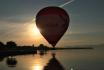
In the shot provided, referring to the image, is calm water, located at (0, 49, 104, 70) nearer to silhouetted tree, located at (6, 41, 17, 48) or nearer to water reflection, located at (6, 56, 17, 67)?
water reflection, located at (6, 56, 17, 67)

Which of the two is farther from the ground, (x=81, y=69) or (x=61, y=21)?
(x=61, y=21)

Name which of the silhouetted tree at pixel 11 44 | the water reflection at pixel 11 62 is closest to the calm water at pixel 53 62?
the water reflection at pixel 11 62

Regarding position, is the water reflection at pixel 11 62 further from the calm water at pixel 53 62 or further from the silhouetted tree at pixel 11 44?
the silhouetted tree at pixel 11 44

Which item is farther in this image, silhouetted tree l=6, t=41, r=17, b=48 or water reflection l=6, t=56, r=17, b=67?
silhouetted tree l=6, t=41, r=17, b=48

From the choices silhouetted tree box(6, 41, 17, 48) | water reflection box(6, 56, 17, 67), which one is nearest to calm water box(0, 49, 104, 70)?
water reflection box(6, 56, 17, 67)

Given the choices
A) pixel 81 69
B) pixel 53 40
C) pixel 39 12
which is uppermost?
pixel 39 12

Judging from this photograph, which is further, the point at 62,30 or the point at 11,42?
the point at 11,42

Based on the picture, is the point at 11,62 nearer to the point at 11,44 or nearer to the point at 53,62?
the point at 53,62

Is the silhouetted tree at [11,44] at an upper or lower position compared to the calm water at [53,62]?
upper

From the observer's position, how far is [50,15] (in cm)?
6209

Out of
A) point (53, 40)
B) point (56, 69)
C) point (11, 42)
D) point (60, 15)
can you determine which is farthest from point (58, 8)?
point (11, 42)

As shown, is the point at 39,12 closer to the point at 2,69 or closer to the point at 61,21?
the point at 61,21

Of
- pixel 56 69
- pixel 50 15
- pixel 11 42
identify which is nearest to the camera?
pixel 56 69

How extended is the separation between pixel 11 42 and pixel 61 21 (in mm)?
120830
